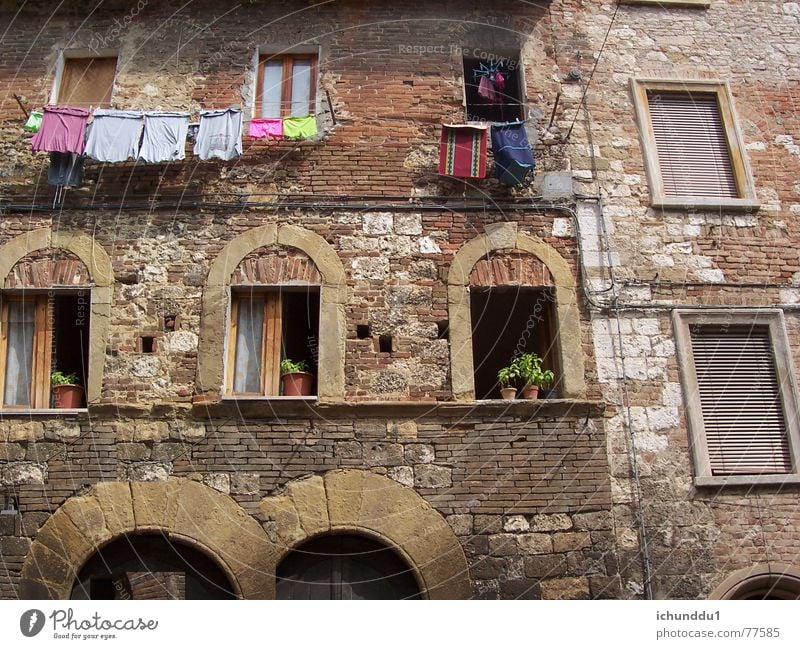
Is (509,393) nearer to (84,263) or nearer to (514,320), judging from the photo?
(514,320)

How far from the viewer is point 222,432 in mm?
8344

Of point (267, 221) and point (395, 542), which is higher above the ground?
point (267, 221)

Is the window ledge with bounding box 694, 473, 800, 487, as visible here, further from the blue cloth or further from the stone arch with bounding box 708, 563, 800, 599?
the blue cloth

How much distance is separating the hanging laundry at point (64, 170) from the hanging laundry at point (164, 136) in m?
0.78

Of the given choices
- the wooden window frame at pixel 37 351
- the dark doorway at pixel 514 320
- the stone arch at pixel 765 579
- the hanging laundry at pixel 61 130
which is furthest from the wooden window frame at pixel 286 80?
the stone arch at pixel 765 579

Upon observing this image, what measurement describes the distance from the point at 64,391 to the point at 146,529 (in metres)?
1.83

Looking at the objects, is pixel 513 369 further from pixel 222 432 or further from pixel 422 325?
pixel 222 432

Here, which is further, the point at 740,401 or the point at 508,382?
the point at 740,401

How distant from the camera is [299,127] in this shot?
966cm

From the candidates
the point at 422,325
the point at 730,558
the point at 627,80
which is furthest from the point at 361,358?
the point at 627,80

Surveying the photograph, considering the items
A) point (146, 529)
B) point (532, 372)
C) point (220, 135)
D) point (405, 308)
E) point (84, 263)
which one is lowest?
point (146, 529)

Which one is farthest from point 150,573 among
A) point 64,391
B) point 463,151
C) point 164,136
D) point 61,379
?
point 463,151

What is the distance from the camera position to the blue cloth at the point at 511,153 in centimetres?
940

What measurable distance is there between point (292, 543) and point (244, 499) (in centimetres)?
69
